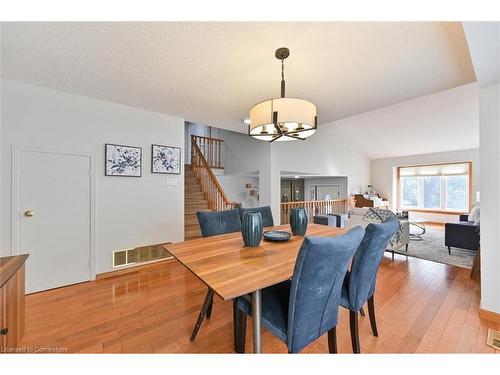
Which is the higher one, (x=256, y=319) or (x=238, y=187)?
(x=238, y=187)

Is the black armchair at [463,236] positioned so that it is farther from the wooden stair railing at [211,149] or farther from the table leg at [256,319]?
the wooden stair railing at [211,149]

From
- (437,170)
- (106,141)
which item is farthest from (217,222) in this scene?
(437,170)

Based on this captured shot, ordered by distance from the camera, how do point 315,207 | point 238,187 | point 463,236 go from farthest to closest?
point 238,187, point 315,207, point 463,236

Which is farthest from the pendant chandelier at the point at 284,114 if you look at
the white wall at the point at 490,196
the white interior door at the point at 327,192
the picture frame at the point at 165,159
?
the white interior door at the point at 327,192

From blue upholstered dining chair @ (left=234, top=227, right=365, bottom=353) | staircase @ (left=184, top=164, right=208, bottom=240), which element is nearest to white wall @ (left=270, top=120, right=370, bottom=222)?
staircase @ (left=184, top=164, right=208, bottom=240)

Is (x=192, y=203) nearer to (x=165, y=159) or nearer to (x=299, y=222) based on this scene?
→ (x=165, y=159)

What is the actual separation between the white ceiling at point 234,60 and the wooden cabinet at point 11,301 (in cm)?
161

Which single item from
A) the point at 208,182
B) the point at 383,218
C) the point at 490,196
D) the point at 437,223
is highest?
the point at 208,182

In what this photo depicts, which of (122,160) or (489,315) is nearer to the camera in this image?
(489,315)

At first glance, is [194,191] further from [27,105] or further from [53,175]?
[27,105]

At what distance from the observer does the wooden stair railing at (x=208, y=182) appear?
177 inches

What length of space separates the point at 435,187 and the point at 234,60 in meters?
8.27

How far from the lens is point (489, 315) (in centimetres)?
178

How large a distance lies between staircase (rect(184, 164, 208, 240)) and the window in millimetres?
7306
